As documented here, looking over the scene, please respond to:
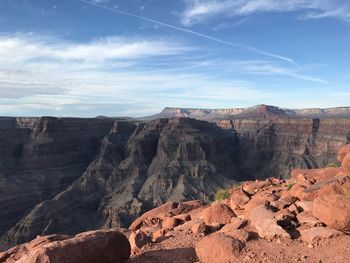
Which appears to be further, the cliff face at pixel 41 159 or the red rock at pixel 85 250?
the cliff face at pixel 41 159

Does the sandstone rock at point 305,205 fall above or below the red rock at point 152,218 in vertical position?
above

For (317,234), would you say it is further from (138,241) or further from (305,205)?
(138,241)

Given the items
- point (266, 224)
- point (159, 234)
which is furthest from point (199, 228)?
point (266, 224)

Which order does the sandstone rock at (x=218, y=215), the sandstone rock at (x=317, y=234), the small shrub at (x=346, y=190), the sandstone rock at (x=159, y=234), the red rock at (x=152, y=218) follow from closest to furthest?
the sandstone rock at (x=317, y=234), the small shrub at (x=346, y=190), the sandstone rock at (x=159, y=234), the sandstone rock at (x=218, y=215), the red rock at (x=152, y=218)

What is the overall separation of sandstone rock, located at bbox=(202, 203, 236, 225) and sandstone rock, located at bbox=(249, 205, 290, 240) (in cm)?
187

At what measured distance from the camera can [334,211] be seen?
12.9 meters

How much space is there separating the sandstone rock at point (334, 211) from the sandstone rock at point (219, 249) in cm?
287

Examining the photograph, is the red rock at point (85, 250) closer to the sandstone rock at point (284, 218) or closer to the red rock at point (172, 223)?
the sandstone rock at point (284, 218)

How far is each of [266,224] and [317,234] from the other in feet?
5.37

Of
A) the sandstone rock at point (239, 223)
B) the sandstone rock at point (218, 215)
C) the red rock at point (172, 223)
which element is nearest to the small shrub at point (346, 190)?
the sandstone rock at point (239, 223)

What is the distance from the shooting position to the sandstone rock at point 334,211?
12.8 meters

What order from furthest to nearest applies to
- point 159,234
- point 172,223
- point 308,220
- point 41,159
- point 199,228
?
point 41,159
point 172,223
point 159,234
point 199,228
point 308,220

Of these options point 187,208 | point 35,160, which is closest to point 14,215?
point 35,160

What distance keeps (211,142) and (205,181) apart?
21.0 m
